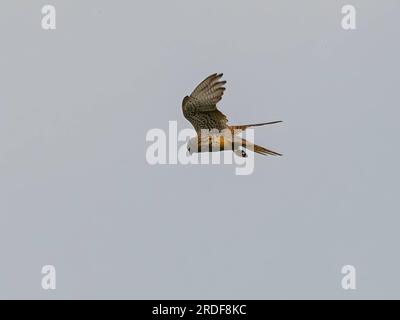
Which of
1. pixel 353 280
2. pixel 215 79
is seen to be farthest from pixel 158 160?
pixel 353 280

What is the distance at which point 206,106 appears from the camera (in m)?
20.4

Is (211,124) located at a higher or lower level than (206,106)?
lower

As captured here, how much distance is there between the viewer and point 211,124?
20.7m

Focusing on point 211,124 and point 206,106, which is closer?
point 206,106

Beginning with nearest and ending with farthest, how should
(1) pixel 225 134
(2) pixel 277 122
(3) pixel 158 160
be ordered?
(2) pixel 277 122
(1) pixel 225 134
(3) pixel 158 160

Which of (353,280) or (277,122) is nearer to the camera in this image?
(277,122)

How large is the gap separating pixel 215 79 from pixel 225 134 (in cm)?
104

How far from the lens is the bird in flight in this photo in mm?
20094

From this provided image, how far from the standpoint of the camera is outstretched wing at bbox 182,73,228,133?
20.0 meters

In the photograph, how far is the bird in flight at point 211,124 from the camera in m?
20.1

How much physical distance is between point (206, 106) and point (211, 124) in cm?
42

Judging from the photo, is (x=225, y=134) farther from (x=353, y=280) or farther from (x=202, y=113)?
(x=353, y=280)

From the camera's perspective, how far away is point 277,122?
739 inches

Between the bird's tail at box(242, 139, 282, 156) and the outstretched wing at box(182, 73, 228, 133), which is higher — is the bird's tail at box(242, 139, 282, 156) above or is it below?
below
